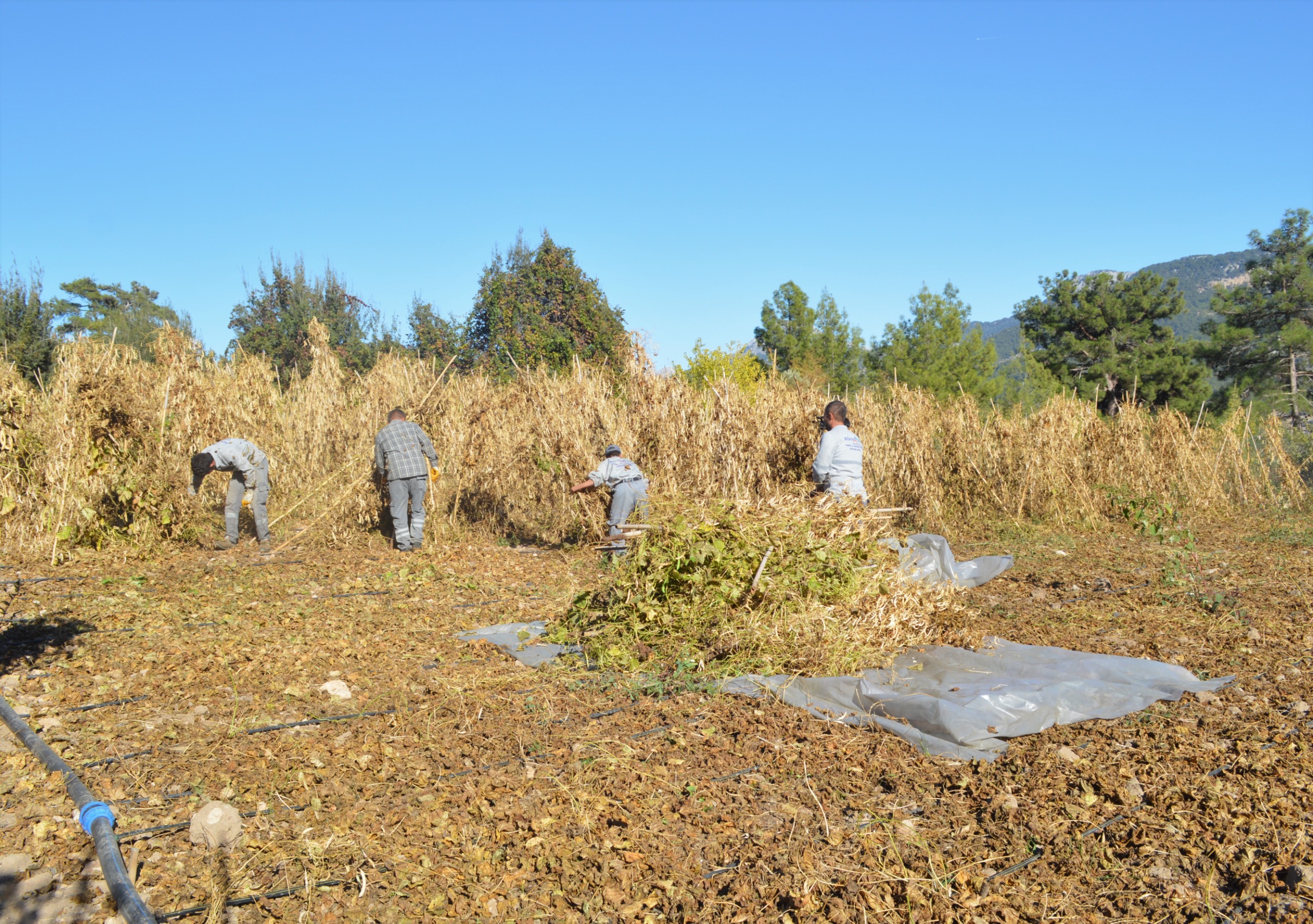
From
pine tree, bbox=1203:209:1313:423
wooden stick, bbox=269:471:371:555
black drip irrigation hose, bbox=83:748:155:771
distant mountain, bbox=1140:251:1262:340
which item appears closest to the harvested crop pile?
black drip irrigation hose, bbox=83:748:155:771

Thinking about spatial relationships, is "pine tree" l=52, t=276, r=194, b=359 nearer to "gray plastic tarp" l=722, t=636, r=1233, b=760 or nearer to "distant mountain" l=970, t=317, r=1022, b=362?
"gray plastic tarp" l=722, t=636, r=1233, b=760

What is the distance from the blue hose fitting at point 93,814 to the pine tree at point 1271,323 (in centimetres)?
3127

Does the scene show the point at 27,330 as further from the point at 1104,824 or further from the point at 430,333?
the point at 1104,824

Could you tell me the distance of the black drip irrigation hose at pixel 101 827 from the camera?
90.4 inches

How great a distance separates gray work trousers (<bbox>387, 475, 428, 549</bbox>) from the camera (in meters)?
8.80

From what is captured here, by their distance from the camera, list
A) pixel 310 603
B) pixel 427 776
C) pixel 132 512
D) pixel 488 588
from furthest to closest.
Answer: pixel 132 512
pixel 488 588
pixel 310 603
pixel 427 776

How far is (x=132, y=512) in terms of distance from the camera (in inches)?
314

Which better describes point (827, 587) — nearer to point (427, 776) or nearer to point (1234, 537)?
point (427, 776)

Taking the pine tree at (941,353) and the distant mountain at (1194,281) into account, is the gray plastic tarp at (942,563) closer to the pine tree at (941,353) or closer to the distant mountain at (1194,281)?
the pine tree at (941,353)

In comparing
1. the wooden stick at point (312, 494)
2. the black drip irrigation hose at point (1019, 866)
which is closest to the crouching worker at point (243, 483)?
the wooden stick at point (312, 494)

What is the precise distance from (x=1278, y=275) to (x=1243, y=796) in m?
33.4

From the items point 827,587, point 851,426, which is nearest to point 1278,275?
point 851,426

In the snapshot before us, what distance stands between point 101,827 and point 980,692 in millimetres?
3476

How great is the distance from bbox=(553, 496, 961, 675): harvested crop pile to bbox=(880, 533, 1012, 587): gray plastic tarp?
0.71 m
